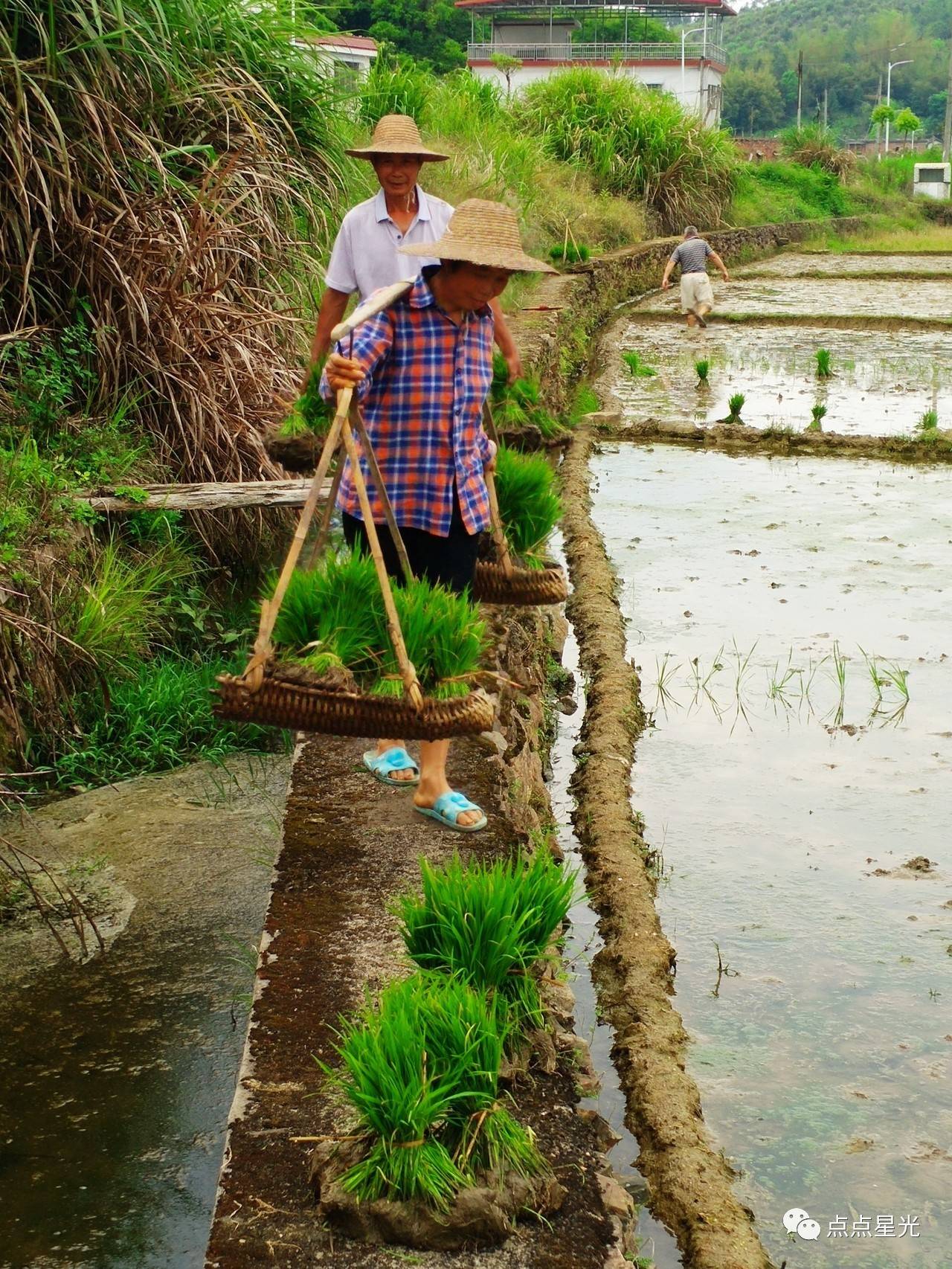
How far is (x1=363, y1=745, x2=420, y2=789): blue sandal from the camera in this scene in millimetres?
3738

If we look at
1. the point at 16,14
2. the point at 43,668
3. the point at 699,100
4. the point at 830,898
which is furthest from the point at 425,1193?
the point at 699,100

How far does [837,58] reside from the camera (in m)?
101

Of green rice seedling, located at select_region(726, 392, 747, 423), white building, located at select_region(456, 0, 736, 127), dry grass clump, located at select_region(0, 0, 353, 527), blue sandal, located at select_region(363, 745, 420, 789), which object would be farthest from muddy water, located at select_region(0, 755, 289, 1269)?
white building, located at select_region(456, 0, 736, 127)

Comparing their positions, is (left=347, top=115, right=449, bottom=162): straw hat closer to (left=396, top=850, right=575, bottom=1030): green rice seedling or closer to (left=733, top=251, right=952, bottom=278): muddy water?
(left=396, top=850, right=575, bottom=1030): green rice seedling

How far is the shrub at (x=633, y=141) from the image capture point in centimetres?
2208

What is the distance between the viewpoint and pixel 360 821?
→ 3.52 m

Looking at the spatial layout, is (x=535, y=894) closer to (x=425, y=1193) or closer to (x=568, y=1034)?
(x=568, y=1034)

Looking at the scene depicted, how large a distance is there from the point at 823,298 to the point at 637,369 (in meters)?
7.05

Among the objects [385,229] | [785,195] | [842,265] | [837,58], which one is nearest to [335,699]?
[385,229]

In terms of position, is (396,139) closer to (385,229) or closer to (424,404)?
(385,229)

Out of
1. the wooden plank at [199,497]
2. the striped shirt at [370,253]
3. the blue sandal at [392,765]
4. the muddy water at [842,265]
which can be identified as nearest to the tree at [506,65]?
the muddy water at [842,265]

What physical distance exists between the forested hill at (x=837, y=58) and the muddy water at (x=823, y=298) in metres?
62.6

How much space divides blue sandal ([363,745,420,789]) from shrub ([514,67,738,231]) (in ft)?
61.6

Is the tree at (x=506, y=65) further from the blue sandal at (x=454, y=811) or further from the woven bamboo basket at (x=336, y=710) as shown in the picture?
the woven bamboo basket at (x=336, y=710)
